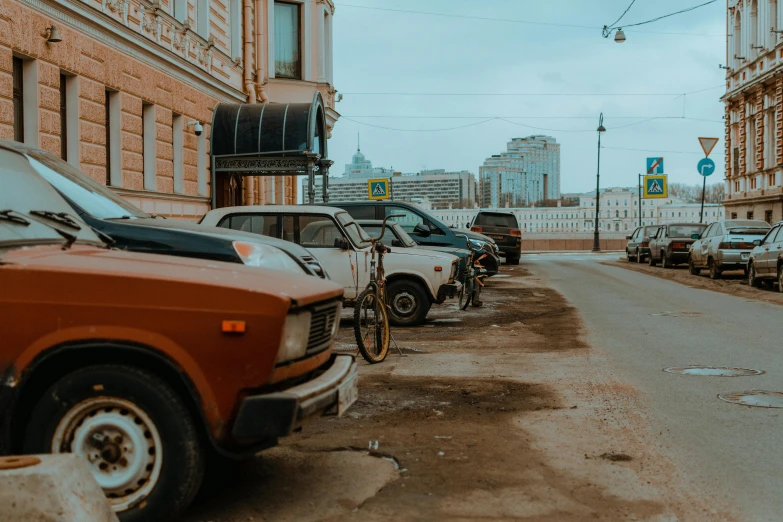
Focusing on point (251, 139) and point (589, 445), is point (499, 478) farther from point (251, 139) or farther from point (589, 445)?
point (251, 139)

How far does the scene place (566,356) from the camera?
1022 cm

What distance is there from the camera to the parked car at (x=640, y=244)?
3842cm

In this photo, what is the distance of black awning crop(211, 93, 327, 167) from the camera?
24.0 meters

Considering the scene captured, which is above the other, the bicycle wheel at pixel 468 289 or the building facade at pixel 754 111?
the building facade at pixel 754 111

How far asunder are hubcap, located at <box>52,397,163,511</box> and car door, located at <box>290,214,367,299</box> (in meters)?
8.41

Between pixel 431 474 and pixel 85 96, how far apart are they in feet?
41.5

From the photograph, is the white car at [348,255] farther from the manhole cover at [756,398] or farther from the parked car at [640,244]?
the parked car at [640,244]

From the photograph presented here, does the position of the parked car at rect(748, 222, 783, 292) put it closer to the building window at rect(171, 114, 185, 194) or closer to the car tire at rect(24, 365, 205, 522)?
the building window at rect(171, 114, 185, 194)

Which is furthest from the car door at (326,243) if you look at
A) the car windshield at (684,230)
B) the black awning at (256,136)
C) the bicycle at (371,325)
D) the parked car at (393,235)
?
the car windshield at (684,230)

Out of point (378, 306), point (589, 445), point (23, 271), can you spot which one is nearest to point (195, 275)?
point (23, 271)

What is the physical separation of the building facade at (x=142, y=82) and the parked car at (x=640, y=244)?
50.6 feet

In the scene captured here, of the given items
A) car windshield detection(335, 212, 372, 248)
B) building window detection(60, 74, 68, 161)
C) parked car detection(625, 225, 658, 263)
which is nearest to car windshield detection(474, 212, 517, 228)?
parked car detection(625, 225, 658, 263)

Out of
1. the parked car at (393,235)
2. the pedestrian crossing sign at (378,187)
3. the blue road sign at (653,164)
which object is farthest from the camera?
the blue road sign at (653,164)

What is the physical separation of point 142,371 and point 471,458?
7.02 feet
